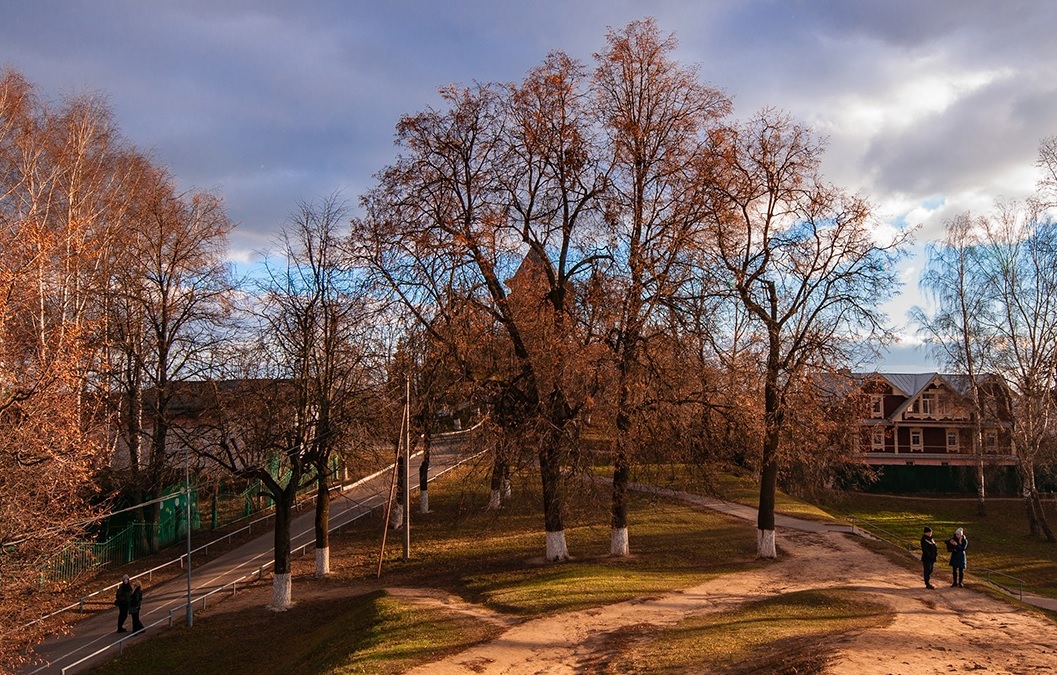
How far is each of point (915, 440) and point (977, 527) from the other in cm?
2074

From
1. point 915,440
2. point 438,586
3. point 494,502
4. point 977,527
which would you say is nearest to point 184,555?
point 494,502

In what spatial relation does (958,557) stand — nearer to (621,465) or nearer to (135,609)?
(621,465)

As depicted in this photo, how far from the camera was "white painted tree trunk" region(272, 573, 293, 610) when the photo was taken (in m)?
21.2

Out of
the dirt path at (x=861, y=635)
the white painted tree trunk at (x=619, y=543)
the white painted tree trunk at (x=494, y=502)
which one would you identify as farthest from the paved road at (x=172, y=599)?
the dirt path at (x=861, y=635)

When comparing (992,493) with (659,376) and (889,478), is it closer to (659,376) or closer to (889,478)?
(889,478)

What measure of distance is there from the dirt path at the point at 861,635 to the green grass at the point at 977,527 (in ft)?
13.5

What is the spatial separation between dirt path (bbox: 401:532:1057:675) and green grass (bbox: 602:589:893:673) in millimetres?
446

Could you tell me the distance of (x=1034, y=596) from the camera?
2447 cm

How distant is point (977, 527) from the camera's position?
130 feet

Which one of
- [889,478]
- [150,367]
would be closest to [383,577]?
[150,367]

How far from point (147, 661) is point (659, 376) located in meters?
14.3

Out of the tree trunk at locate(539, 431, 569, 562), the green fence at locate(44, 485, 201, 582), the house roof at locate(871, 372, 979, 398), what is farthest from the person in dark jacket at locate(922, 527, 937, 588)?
the house roof at locate(871, 372, 979, 398)

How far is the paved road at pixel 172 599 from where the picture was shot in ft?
61.4

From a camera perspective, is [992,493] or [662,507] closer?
[662,507]
